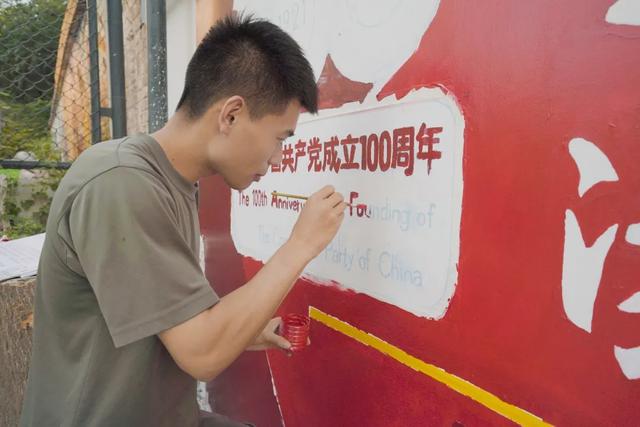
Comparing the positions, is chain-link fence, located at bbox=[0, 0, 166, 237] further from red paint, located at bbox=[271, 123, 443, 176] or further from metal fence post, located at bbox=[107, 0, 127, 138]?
red paint, located at bbox=[271, 123, 443, 176]

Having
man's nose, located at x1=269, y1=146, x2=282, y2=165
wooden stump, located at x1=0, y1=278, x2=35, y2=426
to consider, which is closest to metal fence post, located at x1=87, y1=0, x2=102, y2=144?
wooden stump, located at x1=0, y1=278, x2=35, y2=426

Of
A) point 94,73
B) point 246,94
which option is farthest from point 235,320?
point 94,73

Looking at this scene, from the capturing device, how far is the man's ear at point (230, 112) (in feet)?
3.26

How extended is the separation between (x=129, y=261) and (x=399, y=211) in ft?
1.92

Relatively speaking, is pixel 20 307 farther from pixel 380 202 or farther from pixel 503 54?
pixel 503 54

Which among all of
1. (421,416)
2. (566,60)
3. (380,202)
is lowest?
(421,416)

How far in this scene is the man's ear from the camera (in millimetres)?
993

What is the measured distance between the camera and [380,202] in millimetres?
1135

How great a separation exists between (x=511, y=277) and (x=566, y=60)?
1.23 feet

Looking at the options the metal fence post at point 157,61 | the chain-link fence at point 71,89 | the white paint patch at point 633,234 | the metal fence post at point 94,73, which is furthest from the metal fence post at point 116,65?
the white paint patch at point 633,234

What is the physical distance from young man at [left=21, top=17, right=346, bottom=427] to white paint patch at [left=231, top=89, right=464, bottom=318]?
0.46 ft

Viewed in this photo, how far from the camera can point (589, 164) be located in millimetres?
722

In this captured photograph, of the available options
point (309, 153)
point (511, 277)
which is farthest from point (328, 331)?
point (511, 277)

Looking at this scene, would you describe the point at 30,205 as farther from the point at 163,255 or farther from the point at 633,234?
the point at 633,234
